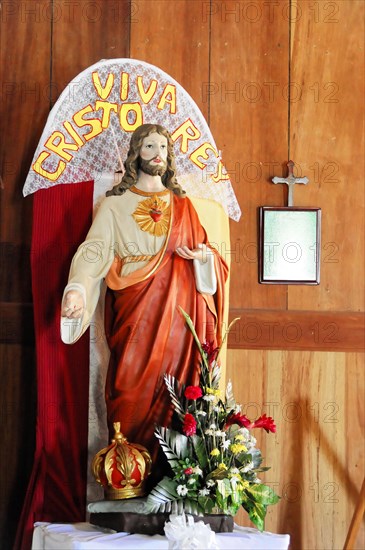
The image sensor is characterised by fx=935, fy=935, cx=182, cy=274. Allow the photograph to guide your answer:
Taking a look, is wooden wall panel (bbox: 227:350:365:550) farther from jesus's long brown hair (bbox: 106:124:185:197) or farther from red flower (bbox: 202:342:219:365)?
jesus's long brown hair (bbox: 106:124:185:197)

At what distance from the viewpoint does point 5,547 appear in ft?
13.9

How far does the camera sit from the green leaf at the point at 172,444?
11.6 ft

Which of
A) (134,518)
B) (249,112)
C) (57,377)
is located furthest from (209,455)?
(249,112)

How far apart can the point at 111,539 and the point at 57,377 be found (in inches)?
36.2

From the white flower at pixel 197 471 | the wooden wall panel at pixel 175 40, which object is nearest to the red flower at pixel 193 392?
the white flower at pixel 197 471

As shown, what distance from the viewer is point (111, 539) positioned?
10.9ft

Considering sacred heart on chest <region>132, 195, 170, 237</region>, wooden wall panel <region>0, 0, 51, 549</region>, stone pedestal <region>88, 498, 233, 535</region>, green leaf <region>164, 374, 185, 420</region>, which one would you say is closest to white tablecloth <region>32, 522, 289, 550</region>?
stone pedestal <region>88, 498, 233, 535</region>

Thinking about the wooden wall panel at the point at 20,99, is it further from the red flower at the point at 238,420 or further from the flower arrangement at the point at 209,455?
the red flower at the point at 238,420

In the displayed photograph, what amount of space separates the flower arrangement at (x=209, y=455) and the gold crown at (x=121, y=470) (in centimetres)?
10

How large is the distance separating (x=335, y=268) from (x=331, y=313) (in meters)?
0.22

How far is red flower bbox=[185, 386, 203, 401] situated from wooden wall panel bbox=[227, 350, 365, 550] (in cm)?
72

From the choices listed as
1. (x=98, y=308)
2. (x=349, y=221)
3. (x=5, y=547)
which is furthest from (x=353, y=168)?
(x=5, y=547)

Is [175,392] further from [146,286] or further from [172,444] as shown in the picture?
[146,286]

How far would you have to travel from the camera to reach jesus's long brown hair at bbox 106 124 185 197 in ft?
12.7
